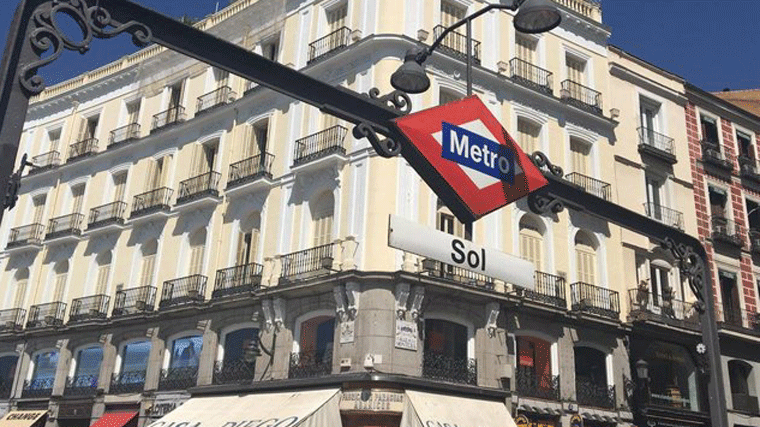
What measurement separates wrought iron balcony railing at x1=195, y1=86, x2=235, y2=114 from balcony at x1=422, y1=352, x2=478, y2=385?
1236 centimetres

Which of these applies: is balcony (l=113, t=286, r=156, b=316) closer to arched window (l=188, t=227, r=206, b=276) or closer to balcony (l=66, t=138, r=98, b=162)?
arched window (l=188, t=227, r=206, b=276)

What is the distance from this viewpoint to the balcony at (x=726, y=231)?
27.8 metres

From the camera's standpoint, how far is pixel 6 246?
32.0 m

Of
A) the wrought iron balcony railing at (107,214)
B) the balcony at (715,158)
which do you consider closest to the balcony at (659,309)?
the balcony at (715,158)

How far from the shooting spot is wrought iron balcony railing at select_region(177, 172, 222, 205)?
81.6 ft

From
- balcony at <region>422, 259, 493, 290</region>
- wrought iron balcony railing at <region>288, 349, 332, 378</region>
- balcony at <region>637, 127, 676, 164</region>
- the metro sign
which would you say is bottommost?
the metro sign

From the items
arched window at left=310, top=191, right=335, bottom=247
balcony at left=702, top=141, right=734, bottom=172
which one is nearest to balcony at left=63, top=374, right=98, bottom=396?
arched window at left=310, top=191, right=335, bottom=247

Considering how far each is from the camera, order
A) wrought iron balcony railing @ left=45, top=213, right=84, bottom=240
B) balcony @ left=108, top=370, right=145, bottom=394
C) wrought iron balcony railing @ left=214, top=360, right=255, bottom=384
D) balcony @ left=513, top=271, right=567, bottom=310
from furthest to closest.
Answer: wrought iron balcony railing @ left=45, top=213, right=84, bottom=240, balcony @ left=108, top=370, right=145, bottom=394, balcony @ left=513, top=271, right=567, bottom=310, wrought iron balcony railing @ left=214, top=360, right=255, bottom=384

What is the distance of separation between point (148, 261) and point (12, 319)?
821 cm

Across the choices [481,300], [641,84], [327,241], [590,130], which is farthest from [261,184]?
[641,84]

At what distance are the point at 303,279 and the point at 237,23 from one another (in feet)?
40.6

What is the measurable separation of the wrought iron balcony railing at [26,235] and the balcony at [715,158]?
2810 centimetres

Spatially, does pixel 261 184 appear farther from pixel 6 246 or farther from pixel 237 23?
pixel 6 246

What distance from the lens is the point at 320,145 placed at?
72.6 ft
